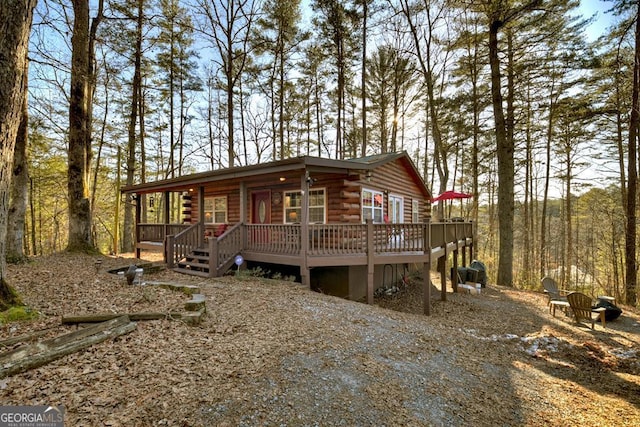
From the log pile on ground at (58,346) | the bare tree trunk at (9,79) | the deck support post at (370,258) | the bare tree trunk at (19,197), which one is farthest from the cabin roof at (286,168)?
the log pile on ground at (58,346)

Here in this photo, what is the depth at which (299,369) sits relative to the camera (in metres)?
3.29

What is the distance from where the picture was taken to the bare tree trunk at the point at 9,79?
11.5 ft

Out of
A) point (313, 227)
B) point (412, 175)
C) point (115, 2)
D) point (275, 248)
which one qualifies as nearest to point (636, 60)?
point (412, 175)

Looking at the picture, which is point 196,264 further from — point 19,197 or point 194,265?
point 19,197

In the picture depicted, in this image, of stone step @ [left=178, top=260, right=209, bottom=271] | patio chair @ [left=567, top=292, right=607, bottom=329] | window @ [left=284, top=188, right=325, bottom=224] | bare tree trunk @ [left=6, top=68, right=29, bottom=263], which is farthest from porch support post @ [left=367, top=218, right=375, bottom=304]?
bare tree trunk @ [left=6, top=68, right=29, bottom=263]

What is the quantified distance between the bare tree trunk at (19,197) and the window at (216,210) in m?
6.10

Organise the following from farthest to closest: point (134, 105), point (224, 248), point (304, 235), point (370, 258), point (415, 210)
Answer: point (415, 210) < point (134, 105) < point (224, 248) < point (370, 258) < point (304, 235)

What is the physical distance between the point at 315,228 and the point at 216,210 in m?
6.82

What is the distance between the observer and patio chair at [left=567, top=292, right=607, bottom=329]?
780 centimetres

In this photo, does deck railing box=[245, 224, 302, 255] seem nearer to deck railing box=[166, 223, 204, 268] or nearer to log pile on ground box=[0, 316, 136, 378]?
deck railing box=[166, 223, 204, 268]

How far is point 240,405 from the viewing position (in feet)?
8.33

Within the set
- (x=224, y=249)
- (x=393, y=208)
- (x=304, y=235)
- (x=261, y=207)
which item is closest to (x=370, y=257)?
(x=304, y=235)

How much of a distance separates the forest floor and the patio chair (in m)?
1.10

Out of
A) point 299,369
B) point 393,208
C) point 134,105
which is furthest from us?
point 134,105
